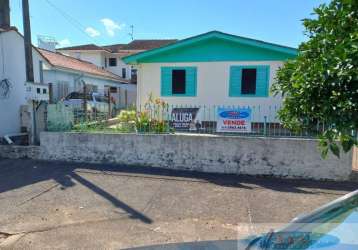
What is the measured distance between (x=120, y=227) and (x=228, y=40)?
28.2 ft

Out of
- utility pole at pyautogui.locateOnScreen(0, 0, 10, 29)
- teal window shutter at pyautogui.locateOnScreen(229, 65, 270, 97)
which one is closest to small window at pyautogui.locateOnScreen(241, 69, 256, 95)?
teal window shutter at pyautogui.locateOnScreen(229, 65, 270, 97)

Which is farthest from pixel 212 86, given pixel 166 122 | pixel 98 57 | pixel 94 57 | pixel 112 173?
pixel 94 57

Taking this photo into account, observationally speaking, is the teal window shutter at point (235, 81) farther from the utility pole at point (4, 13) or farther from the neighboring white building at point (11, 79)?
the utility pole at point (4, 13)

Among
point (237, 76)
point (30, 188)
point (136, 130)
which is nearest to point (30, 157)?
point (30, 188)

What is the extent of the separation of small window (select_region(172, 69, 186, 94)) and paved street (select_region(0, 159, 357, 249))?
522 centimetres

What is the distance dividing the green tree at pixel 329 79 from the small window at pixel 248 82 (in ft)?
29.4

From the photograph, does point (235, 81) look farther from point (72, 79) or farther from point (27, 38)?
point (72, 79)

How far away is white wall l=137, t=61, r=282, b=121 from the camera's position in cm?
1100


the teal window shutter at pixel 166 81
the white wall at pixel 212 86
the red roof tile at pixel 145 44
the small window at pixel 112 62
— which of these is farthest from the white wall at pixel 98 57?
the teal window shutter at pixel 166 81

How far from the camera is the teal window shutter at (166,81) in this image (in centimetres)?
1166

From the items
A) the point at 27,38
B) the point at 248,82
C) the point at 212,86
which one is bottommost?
the point at 212,86

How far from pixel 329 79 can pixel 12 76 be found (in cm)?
1098

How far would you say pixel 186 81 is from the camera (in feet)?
38.0

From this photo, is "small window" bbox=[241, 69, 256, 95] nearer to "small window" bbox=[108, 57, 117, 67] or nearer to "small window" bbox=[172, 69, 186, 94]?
"small window" bbox=[172, 69, 186, 94]
